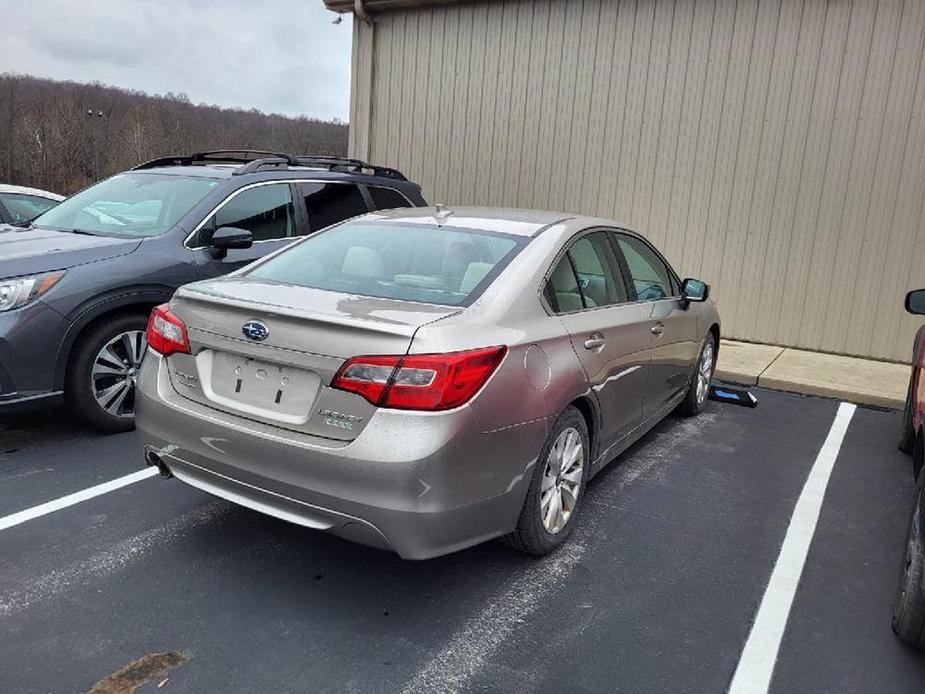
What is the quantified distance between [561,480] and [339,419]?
1.19m

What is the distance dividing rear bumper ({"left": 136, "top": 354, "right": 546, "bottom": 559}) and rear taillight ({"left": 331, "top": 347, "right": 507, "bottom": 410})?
5cm

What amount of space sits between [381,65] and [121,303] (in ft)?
22.3

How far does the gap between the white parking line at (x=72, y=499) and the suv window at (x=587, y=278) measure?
244 cm

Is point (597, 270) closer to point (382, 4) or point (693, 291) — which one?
point (693, 291)

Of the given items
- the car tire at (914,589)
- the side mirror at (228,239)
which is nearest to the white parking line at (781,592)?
the car tire at (914,589)

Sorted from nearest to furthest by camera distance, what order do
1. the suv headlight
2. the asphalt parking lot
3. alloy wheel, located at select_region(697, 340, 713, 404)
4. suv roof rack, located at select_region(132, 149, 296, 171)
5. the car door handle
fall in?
the asphalt parking lot → the car door handle → the suv headlight → alloy wheel, located at select_region(697, 340, 713, 404) → suv roof rack, located at select_region(132, 149, 296, 171)

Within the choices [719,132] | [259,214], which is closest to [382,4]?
[719,132]

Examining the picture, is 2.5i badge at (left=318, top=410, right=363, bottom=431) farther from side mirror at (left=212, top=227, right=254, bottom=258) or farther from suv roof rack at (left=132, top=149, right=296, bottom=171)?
suv roof rack at (left=132, top=149, right=296, bottom=171)

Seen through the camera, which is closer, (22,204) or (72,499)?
(72,499)

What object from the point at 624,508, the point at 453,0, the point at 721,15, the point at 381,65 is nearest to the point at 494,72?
the point at 453,0

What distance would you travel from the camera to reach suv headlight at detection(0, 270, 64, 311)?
165 inches

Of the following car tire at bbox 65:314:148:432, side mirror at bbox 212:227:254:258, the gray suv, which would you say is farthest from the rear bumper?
side mirror at bbox 212:227:254:258

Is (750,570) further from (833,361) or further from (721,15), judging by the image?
(721,15)

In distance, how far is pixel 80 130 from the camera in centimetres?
6906
